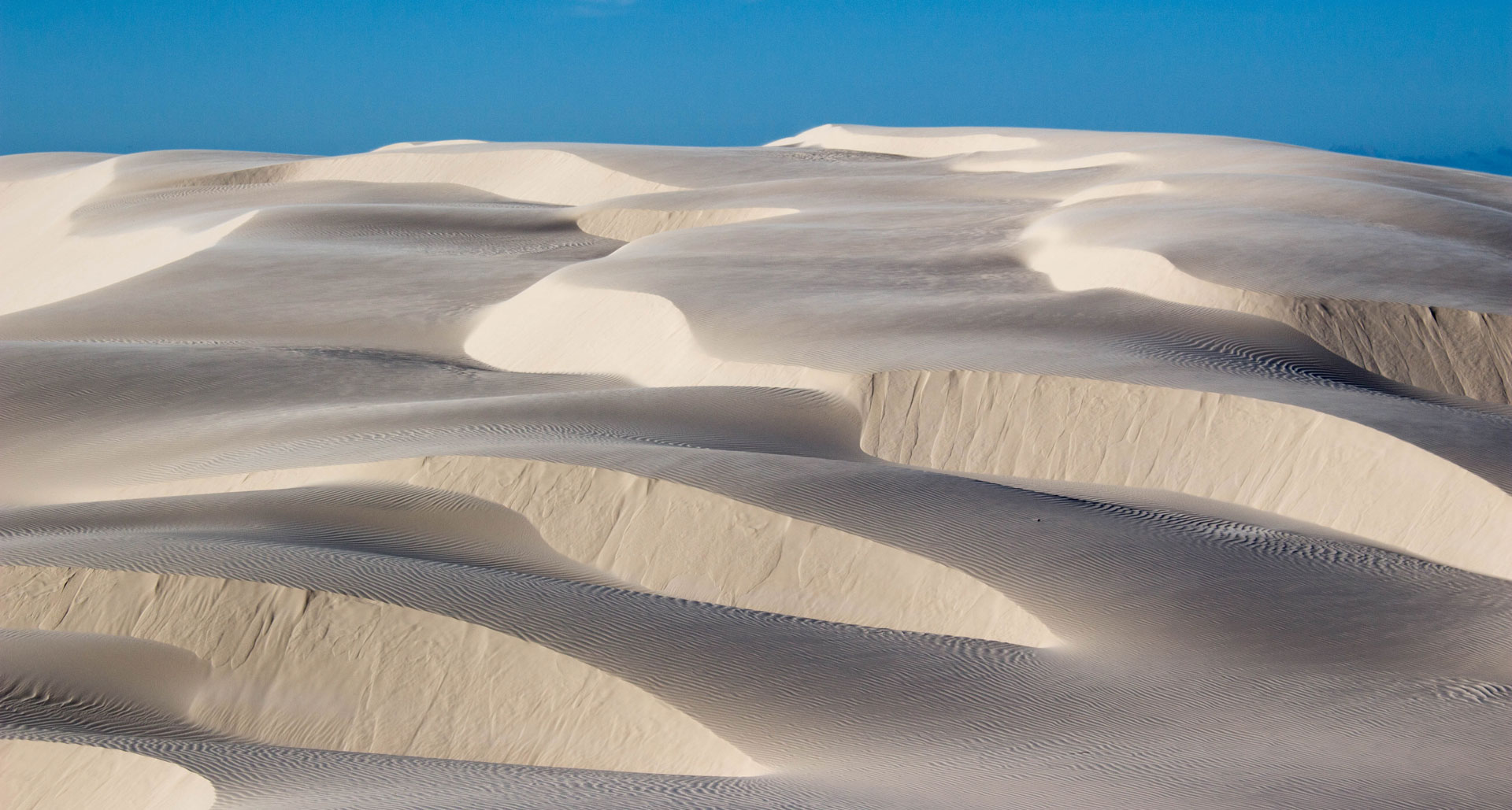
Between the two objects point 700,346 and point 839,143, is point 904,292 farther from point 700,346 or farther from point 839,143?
point 839,143

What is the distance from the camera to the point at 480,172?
3044 centimetres

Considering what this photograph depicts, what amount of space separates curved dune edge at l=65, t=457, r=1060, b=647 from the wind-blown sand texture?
1.1 inches

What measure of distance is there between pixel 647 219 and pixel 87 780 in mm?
18118

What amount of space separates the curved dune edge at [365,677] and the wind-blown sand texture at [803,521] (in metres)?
0.02

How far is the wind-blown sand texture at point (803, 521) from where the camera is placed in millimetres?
5402

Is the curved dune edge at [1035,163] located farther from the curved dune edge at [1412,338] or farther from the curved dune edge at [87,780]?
the curved dune edge at [87,780]

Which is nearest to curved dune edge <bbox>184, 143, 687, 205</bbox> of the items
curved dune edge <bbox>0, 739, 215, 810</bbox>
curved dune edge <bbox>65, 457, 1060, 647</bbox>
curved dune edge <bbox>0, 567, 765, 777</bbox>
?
curved dune edge <bbox>65, 457, 1060, 647</bbox>

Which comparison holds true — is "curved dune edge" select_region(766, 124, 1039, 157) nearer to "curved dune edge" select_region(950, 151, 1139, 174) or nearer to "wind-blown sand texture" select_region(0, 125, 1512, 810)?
"curved dune edge" select_region(950, 151, 1139, 174)

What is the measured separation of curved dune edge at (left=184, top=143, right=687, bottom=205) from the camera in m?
28.0

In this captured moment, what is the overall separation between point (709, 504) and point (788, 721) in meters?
2.80

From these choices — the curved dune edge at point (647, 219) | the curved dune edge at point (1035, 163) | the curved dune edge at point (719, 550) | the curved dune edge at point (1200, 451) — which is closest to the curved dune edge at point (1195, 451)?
Answer: the curved dune edge at point (1200, 451)

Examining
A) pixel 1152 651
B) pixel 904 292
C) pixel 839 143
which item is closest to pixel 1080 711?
pixel 1152 651

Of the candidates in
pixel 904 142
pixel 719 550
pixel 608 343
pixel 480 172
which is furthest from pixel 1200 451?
pixel 904 142

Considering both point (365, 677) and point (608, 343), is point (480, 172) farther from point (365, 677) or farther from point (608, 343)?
point (365, 677)
